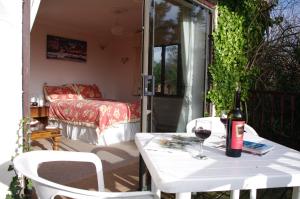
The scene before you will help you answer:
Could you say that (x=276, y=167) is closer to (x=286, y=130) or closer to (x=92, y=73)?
(x=286, y=130)

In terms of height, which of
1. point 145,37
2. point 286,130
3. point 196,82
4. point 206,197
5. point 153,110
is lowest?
point 206,197

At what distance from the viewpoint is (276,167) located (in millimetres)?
1288

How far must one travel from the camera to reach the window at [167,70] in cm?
293

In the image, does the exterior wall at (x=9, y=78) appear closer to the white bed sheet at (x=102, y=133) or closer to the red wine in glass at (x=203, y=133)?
the red wine in glass at (x=203, y=133)

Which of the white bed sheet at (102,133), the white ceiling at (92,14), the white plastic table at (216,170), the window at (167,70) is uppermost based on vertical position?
the white ceiling at (92,14)

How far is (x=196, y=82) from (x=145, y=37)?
1.40 metres

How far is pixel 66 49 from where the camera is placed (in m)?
7.00

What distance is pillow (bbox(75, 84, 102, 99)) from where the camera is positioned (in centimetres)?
699

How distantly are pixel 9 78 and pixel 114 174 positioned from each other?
1834 millimetres

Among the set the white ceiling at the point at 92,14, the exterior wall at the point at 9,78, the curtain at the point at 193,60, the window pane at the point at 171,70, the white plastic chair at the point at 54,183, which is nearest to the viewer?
the white plastic chair at the point at 54,183

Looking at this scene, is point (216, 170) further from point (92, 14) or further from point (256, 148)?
point (92, 14)

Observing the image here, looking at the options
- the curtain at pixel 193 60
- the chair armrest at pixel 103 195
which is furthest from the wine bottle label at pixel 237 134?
the curtain at pixel 193 60

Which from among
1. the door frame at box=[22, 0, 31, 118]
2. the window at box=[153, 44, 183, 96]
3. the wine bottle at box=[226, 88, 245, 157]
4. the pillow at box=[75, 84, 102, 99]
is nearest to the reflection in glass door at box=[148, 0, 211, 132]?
the window at box=[153, 44, 183, 96]

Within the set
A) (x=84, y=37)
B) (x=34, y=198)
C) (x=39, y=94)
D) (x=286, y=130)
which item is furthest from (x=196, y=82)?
(x=84, y=37)
